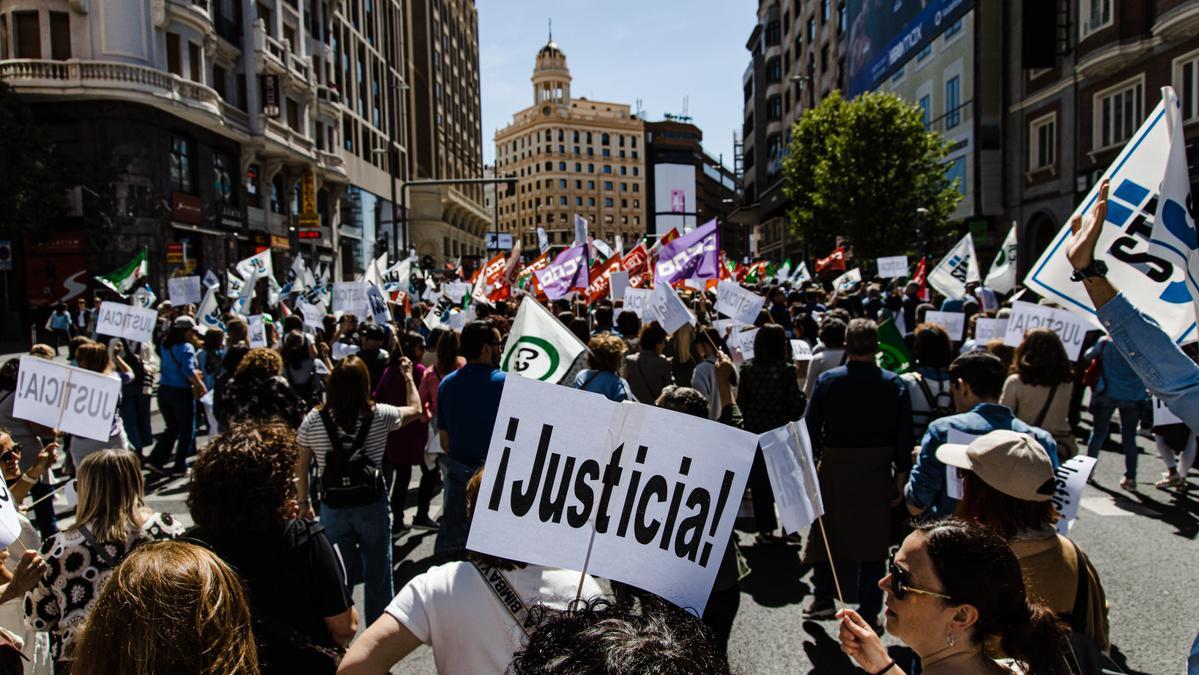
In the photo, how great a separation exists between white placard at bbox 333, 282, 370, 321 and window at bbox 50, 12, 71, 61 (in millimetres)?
21674

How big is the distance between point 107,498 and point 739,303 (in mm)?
7812

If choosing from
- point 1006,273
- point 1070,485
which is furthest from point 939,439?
point 1006,273

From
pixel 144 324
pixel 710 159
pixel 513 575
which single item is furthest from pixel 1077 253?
pixel 710 159

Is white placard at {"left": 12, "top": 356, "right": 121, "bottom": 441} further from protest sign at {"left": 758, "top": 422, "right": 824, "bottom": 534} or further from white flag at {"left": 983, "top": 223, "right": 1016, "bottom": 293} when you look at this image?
white flag at {"left": 983, "top": 223, "right": 1016, "bottom": 293}

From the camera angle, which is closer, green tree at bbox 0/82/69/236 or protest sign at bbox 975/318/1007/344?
protest sign at bbox 975/318/1007/344

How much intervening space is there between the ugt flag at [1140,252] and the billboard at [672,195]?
12834 cm

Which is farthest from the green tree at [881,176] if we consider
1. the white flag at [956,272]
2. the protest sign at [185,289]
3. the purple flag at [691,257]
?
the protest sign at [185,289]

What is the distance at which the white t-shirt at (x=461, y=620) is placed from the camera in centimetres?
228

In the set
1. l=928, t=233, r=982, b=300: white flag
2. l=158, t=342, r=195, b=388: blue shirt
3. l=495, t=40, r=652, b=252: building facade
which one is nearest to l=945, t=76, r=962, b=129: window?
l=928, t=233, r=982, b=300: white flag

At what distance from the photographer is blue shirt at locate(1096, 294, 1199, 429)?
221 centimetres

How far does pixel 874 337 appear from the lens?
4738 millimetres

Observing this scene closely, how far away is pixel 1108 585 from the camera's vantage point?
5.43 meters

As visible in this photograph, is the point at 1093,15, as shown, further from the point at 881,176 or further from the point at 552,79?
the point at 552,79

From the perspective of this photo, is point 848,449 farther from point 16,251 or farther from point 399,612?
point 16,251
